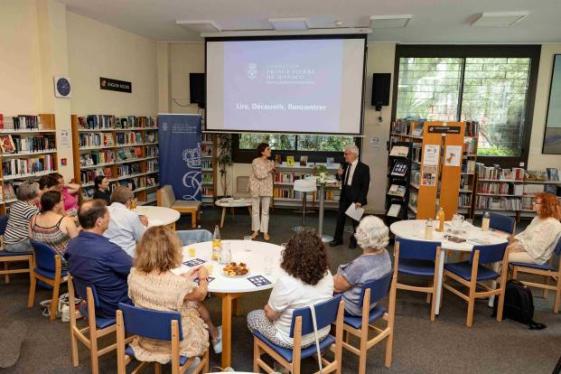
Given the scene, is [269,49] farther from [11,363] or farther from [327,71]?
[11,363]

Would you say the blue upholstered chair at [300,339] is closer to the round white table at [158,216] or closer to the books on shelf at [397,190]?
the round white table at [158,216]

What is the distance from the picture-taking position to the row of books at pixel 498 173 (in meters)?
8.02

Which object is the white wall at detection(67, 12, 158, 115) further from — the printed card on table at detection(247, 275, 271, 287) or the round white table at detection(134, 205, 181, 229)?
the printed card on table at detection(247, 275, 271, 287)

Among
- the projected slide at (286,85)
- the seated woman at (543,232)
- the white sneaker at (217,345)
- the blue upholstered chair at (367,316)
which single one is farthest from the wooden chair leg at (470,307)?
the projected slide at (286,85)

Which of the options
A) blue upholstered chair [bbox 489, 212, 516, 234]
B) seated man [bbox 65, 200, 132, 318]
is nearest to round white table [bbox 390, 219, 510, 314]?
blue upholstered chair [bbox 489, 212, 516, 234]

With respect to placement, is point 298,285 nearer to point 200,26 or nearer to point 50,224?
point 50,224

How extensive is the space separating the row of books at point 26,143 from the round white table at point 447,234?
4713 millimetres

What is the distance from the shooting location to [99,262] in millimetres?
2756

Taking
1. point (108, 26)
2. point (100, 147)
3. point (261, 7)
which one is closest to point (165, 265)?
point (261, 7)

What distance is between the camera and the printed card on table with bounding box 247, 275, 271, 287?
9.80 feet

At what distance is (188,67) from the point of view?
870 cm

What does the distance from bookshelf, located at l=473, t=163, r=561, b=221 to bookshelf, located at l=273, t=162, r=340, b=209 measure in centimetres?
280

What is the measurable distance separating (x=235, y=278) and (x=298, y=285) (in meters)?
0.73

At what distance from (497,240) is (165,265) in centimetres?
342
